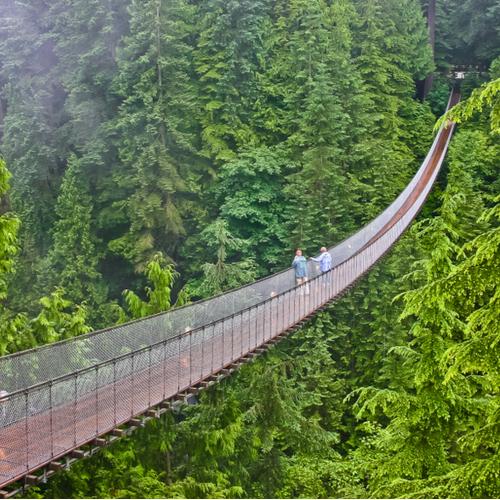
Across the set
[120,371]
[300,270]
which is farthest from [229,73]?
[120,371]

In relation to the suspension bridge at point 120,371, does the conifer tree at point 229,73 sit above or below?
above

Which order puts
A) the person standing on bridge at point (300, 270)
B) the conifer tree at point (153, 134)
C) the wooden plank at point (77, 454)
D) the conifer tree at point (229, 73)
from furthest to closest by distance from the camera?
the conifer tree at point (229, 73) < the conifer tree at point (153, 134) < the person standing on bridge at point (300, 270) < the wooden plank at point (77, 454)

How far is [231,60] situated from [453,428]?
16.7 metres

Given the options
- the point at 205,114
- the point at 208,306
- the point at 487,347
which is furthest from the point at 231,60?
the point at 487,347

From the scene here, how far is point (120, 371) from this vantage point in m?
7.52

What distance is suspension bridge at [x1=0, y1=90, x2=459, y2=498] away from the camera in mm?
6133

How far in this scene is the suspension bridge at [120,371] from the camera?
20.1 ft

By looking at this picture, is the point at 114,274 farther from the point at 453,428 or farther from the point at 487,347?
the point at 487,347

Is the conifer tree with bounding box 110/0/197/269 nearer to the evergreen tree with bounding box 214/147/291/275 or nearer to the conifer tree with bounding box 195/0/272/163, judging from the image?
the conifer tree with bounding box 195/0/272/163

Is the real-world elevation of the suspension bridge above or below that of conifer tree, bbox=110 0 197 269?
below

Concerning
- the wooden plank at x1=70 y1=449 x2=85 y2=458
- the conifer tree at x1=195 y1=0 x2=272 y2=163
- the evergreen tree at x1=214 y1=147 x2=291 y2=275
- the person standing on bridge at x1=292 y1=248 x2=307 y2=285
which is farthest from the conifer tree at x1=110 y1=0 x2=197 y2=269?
the wooden plank at x1=70 y1=449 x2=85 y2=458

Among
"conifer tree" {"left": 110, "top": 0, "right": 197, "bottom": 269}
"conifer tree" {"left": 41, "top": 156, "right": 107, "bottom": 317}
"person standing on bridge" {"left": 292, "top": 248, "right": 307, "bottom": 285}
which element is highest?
"conifer tree" {"left": 110, "top": 0, "right": 197, "bottom": 269}

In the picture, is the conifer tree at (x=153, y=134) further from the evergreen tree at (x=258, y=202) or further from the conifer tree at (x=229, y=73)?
the evergreen tree at (x=258, y=202)

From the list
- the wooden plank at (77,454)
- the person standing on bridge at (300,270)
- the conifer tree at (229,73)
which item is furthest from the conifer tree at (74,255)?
the wooden plank at (77,454)
